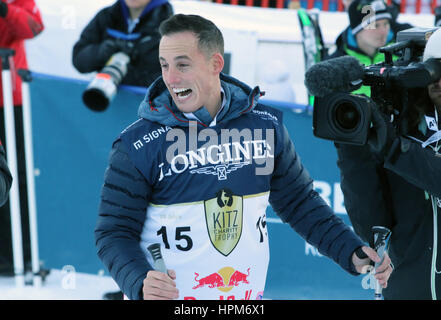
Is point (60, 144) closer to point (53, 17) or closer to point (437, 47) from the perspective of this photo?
point (53, 17)

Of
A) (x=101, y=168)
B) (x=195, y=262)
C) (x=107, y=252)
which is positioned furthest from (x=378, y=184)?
(x=101, y=168)

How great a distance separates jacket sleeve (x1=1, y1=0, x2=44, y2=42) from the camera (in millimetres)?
5398

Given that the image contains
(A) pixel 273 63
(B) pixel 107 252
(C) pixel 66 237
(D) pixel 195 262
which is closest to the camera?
(B) pixel 107 252

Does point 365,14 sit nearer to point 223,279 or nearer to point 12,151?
point 12,151

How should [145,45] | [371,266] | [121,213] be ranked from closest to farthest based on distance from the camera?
[121,213] < [371,266] < [145,45]

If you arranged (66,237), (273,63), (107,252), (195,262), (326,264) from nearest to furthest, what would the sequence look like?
(107,252) < (195,262) < (326,264) < (66,237) < (273,63)

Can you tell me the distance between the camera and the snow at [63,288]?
5.28 metres

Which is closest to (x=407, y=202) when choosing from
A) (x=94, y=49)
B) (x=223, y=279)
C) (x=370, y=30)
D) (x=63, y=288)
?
(x=223, y=279)

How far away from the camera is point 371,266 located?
2834mm

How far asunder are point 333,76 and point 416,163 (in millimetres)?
435

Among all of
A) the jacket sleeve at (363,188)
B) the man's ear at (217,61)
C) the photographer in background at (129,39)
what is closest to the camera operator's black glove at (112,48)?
the photographer in background at (129,39)

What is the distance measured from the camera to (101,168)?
17.5ft

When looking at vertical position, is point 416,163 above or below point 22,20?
below

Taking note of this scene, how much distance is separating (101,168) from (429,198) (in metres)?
2.96
